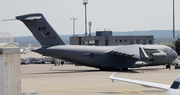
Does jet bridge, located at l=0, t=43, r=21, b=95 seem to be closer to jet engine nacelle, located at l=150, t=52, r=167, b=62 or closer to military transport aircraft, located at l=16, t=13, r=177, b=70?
military transport aircraft, located at l=16, t=13, r=177, b=70

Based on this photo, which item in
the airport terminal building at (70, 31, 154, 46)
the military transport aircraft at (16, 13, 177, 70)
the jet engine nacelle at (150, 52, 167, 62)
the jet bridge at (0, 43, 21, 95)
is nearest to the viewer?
the jet bridge at (0, 43, 21, 95)

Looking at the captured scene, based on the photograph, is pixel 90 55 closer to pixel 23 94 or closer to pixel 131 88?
pixel 131 88

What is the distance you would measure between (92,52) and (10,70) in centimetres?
4304

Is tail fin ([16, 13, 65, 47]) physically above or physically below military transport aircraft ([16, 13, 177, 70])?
above

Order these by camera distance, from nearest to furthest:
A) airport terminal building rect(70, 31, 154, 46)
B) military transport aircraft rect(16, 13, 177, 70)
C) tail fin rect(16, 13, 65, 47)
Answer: tail fin rect(16, 13, 65, 47) → military transport aircraft rect(16, 13, 177, 70) → airport terminal building rect(70, 31, 154, 46)

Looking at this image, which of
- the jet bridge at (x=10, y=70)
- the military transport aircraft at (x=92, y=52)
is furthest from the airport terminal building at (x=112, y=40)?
the jet bridge at (x=10, y=70)

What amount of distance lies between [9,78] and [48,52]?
40262mm

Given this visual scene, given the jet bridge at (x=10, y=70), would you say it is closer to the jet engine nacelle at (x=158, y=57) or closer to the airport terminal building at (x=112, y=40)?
the jet engine nacelle at (x=158, y=57)

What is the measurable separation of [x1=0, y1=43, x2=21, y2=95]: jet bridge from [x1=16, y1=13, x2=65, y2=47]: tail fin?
38.9 m

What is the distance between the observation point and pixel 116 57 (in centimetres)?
6606

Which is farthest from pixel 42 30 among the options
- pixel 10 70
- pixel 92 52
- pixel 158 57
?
pixel 10 70

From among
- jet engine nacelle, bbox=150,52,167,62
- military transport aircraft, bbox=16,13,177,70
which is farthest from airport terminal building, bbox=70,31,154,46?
jet engine nacelle, bbox=150,52,167,62

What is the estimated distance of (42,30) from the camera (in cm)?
6306

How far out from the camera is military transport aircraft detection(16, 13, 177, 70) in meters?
62.2
